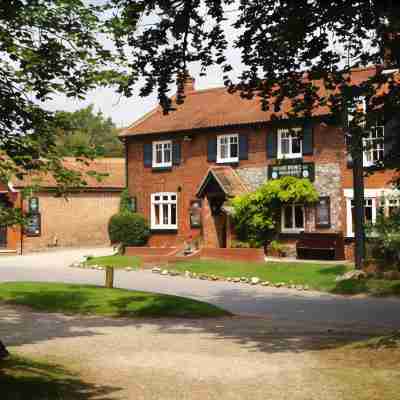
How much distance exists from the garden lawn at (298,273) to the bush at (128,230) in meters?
5.95

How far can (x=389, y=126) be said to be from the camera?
42.5ft

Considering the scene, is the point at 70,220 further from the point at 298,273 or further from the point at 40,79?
the point at 40,79

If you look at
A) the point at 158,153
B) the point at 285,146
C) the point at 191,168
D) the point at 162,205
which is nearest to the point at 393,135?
the point at 285,146

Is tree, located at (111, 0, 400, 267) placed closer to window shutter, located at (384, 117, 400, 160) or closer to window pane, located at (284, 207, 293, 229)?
window shutter, located at (384, 117, 400, 160)

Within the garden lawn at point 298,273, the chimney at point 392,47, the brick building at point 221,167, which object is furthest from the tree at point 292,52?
the brick building at point 221,167

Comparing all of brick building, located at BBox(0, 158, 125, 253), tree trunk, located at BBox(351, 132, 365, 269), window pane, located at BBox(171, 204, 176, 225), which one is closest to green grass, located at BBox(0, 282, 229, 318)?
tree trunk, located at BBox(351, 132, 365, 269)

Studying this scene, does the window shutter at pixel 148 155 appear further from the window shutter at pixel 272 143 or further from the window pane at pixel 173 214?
the window shutter at pixel 272 143

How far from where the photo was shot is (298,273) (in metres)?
26.9

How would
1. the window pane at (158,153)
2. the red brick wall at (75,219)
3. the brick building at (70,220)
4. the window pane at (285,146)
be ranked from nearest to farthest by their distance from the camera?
the window pane at (285,146)
the window pane at (158,153)
the brick building at (70,220)
the red brick wall at (75,219)

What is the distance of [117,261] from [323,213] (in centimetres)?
948

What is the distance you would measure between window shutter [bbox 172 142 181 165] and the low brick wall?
583 cm

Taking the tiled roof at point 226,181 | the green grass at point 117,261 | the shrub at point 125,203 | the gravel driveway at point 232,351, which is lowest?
the gravel driveway at point 232,351

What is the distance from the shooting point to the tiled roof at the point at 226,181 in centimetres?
3441

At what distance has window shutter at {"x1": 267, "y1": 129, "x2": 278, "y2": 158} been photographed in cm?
3412
